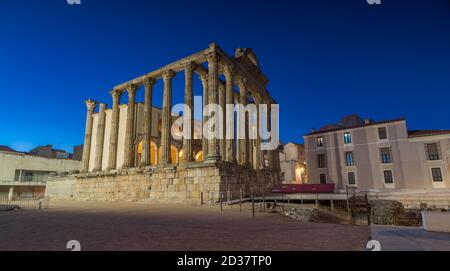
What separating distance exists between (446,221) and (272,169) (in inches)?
829

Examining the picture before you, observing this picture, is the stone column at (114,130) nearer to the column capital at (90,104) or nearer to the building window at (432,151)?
the column capital at (90,104)

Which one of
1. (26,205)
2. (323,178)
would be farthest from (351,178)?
(26,205)

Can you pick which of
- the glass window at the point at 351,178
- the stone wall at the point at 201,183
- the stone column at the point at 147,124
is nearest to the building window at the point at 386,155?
the glass window at the point at 351,178

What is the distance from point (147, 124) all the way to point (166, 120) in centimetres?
258

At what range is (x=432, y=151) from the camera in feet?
84.8

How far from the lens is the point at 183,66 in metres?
21.0

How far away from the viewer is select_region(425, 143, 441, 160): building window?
84.0ft

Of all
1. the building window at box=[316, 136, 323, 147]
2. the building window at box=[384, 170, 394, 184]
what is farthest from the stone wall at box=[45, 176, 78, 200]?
the building window at box=[384, 170, 394, 184]

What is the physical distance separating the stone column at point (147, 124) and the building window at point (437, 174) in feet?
94.7

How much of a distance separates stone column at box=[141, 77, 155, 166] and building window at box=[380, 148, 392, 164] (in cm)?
2637

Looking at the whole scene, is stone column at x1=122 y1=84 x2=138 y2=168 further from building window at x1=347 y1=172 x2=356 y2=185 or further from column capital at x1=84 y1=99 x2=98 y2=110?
building window at x1=347 y1=172 x2=356 y2=185

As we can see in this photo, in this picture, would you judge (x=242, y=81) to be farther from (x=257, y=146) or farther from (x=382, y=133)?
(x=382, y=133)
